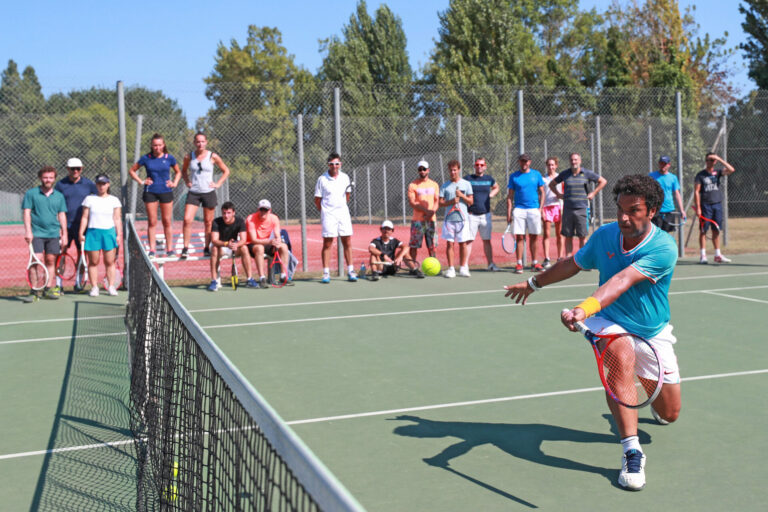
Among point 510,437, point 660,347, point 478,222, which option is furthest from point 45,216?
point 660,347

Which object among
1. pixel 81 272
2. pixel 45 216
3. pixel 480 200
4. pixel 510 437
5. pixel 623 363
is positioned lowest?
pixel 510 437

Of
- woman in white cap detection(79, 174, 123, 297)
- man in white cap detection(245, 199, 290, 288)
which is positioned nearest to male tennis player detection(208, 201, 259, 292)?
man in white cap detection(245, 199, 290, 288)

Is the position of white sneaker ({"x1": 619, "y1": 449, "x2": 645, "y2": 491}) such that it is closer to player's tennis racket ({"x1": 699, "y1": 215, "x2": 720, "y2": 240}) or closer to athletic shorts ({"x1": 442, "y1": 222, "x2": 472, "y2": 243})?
athletic shorts ({"x1": 442, "y1": 222, "x2": 472, "y2": 243})

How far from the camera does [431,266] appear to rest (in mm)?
12062

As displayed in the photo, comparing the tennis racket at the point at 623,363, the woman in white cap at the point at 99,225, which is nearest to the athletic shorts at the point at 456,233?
the woman in white cap at the point at 99,225

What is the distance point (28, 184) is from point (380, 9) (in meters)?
32.9

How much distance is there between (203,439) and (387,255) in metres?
9.27

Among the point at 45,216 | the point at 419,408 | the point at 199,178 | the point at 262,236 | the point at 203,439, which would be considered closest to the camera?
the point at 203,439

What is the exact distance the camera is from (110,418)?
16.9 feet

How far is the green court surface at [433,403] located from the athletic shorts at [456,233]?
8.30ft

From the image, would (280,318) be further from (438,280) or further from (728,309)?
(728,309)

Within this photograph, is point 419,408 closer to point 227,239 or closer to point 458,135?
point 227,239

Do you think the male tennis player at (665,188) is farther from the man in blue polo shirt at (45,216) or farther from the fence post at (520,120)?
the man in blue polo shirt at (45,216)

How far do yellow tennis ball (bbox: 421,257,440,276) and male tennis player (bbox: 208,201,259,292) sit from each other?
2677 mm
